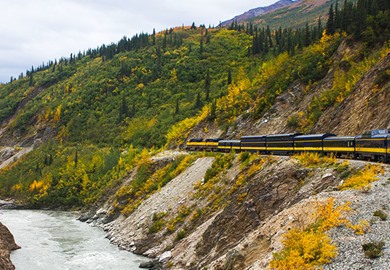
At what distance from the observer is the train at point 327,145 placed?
26766mm

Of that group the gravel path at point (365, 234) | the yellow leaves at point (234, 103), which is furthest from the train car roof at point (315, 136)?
the yellow leaves at point (234, 103)

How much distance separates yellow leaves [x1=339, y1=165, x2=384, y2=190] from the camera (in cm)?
1997

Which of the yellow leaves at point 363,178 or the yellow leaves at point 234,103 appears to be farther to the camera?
the yellow leaves at point 234,103

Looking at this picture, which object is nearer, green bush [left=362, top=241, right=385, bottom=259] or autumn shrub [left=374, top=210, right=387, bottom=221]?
green bush [left=362, top=241, right=385, bottom=259]

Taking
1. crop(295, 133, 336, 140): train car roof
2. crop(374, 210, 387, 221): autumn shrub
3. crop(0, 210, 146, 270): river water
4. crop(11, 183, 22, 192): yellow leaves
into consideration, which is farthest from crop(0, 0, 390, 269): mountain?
crop(295, 133, 336, 140): train car roof

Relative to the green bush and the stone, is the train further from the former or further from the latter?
the stone

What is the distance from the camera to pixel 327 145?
33.0m

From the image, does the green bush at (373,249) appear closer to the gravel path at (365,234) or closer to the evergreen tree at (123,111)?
the gravel path at (365,234)

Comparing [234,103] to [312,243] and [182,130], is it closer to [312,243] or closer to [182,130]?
[182,130]

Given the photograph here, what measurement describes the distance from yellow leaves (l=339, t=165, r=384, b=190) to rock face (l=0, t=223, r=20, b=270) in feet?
80.1

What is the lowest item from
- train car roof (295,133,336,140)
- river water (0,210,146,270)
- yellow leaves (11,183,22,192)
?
yellow leaves (11,183,22,192)

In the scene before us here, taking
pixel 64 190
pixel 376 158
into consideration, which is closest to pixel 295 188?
pixel 376 158

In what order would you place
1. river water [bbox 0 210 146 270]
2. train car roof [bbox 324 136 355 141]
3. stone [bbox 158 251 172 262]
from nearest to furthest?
train car roof [bbox 324 136 355 141]
stone [bbox 158 251 172 262]
river water [bbox 0 210 146 270]

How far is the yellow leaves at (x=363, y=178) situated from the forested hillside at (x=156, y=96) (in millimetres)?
18768
